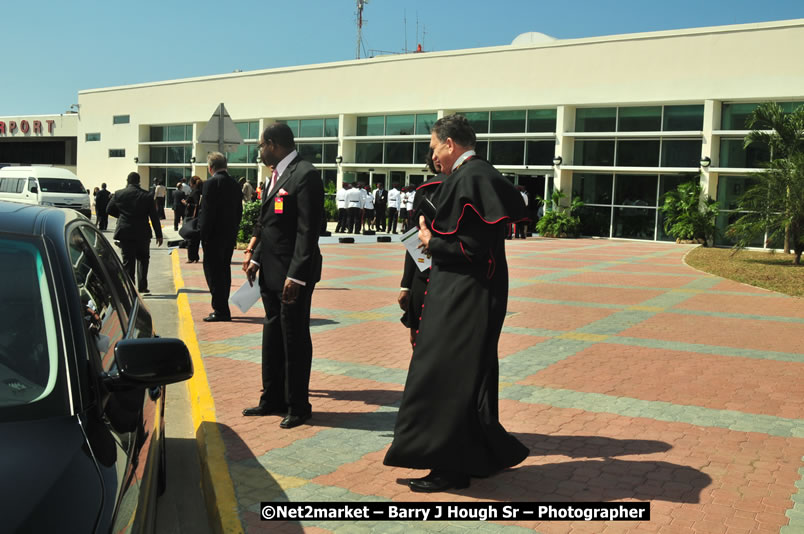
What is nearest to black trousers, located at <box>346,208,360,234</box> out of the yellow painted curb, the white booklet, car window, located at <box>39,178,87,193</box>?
car window, located at <box>39,178,87,193</box>

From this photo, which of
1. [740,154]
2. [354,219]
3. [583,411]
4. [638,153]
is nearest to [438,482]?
[583,411]

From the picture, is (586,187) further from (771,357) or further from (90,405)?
(90,405)

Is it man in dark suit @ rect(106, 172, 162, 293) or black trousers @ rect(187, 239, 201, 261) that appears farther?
black trousers @ rect(187, 239, 201, 261)

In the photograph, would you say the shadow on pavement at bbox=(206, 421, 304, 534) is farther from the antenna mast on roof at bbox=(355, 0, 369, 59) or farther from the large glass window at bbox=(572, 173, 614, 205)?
the antenna mast on roof at bbox=(355, 0, 369, 59)

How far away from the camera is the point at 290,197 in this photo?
5.43m

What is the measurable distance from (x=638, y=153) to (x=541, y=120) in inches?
171

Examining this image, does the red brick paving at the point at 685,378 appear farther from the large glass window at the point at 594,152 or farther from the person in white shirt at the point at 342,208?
the large glass window at the point at 594,152

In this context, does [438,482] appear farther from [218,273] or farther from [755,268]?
[755,268]

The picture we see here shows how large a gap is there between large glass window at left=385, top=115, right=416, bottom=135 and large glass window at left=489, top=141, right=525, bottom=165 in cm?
434

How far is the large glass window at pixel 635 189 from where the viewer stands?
93.0 feet

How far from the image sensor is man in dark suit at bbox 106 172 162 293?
11422mm

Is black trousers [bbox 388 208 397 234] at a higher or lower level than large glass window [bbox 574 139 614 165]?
lower

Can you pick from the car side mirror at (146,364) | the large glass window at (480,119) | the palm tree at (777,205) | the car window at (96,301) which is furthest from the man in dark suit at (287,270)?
the large glass window at (480,119)

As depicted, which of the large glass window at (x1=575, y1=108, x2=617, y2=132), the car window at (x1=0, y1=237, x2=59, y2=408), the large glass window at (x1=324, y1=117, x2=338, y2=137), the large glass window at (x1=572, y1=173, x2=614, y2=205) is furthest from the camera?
the large glass window at (x1=324, y1=117, x2=338, y2=137)
